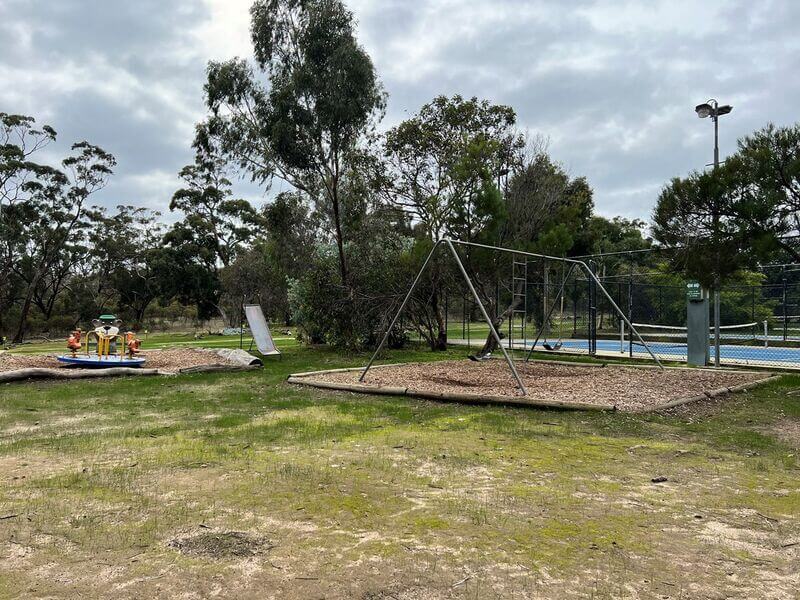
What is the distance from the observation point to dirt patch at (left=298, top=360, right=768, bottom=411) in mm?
7570

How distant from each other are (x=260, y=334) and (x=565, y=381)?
8390 mm

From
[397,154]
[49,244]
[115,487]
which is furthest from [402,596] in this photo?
[49,244]

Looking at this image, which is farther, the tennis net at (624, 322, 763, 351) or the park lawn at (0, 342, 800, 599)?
the tennis net at (624, 322, 763, 351)

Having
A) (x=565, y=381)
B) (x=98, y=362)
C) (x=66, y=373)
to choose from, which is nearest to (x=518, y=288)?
(x=565, y=381)

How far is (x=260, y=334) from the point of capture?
48.8 ft

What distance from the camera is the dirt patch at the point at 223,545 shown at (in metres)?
2.83

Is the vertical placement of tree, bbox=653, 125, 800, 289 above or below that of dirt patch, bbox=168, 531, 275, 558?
above

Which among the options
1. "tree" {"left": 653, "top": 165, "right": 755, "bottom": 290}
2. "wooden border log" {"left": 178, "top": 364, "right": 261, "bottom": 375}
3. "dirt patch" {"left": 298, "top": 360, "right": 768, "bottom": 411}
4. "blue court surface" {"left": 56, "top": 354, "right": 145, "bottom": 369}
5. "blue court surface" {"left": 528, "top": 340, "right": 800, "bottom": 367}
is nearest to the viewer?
"dirt patch" {"left": 298, "top": 360, "right": 768, "bottom": 411}

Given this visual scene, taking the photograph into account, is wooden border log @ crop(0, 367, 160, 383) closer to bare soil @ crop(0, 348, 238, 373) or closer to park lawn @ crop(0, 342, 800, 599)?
bare soil @ crop(0, 348, 238, 373)

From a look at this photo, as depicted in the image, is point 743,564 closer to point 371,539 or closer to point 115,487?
point 371,539

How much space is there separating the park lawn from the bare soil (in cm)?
638

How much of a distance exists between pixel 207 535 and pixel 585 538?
202cm

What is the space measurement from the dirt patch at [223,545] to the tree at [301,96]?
525 inches

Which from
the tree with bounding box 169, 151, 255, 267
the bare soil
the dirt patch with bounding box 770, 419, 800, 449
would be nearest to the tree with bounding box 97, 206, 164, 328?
the tree with bounding box 169, 151, 255, 267
